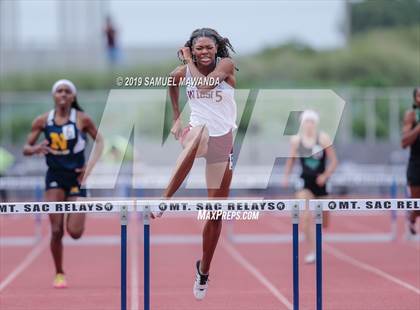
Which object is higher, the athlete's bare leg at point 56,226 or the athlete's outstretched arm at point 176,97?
the athlete's outstretched arm at point 176,97

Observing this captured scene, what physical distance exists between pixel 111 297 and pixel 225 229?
8.70 m

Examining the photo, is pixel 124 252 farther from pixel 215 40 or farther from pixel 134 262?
pixel 134 262

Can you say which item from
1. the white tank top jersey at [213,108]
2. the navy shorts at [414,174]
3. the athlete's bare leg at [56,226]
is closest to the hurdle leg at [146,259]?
the white tank top jersey at [213,108]

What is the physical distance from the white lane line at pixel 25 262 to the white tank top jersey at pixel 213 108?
402 centimetres

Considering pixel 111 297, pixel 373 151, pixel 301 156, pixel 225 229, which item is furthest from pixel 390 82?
pixel 111 297

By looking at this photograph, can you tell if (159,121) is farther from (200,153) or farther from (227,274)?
(200,153)

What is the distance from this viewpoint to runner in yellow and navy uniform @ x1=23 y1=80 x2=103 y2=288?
1071cm

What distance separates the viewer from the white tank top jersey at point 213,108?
7.68m

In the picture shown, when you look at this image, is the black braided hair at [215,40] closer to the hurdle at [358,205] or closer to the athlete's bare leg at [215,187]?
the athlete's bare leg at [215,187]

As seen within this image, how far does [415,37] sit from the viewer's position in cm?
3416

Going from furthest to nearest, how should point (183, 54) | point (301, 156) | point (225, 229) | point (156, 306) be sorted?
1. point (225, 229)
2. point (301, 156)
3. point (156, 306)
4. point (183, 54)

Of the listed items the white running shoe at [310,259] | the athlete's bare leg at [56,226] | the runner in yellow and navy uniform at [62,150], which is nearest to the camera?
the athlete's bare leg at [56,226]

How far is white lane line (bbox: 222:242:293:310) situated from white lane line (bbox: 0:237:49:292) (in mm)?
2735

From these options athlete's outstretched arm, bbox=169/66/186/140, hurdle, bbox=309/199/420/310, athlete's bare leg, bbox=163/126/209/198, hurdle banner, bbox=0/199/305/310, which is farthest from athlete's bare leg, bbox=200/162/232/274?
hurdle, bbox=309/199/420/310
